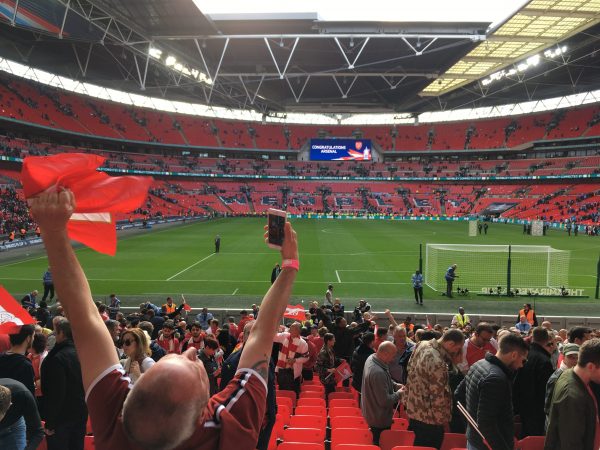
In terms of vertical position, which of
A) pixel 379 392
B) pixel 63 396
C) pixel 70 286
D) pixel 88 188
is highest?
pixel 88 188

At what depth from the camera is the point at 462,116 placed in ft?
255

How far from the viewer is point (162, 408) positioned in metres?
1.37

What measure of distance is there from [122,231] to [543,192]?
5820cm

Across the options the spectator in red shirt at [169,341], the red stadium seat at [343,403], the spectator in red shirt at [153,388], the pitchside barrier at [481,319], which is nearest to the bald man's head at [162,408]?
the spectator in red shirt at [153,388]

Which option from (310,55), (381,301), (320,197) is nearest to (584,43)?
(310,55)

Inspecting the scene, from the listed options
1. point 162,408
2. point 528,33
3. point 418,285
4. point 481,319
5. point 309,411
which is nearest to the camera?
point 162,408

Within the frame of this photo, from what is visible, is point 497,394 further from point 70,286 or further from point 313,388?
point 313,388

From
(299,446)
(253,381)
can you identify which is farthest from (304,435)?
(253,381)

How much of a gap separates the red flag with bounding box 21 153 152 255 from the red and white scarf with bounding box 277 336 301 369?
4.12m

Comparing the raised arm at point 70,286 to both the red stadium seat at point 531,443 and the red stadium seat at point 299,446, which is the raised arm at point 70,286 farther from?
the red stadium seat at point 531,443

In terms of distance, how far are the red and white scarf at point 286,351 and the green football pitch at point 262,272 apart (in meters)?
9.90

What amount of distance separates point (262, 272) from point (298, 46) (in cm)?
2409

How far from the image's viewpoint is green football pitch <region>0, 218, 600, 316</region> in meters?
17.3

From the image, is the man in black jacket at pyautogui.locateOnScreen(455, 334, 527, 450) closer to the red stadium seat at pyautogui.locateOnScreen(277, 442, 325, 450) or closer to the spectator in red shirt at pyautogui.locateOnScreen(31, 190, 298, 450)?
the red stadium seat at pyautogui.locateOnScreen(277, 442, 325, 450)
